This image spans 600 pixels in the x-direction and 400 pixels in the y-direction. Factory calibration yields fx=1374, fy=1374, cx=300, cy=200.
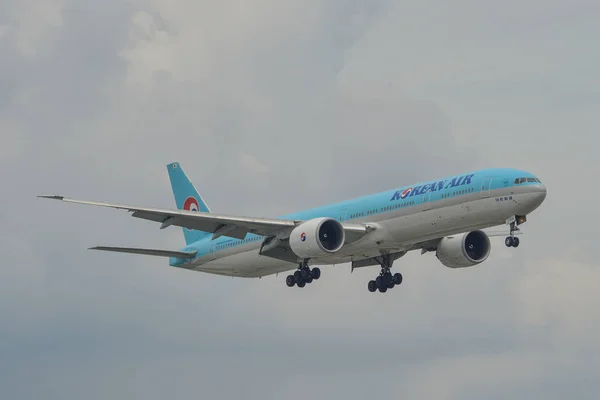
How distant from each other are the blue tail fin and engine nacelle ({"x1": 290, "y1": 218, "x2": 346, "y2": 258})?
1540cm

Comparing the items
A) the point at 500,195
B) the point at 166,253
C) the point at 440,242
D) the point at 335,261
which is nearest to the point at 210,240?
the point at 166,253

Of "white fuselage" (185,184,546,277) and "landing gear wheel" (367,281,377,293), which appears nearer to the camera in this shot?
"white fuselage" (185,184,546,277)

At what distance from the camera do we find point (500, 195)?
6969 cm

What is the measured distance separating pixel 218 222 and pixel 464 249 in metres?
14.7

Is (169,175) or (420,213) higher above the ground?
(169,175)

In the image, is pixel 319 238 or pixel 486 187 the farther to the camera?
pixel 319 238

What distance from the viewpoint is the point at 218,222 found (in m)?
75.9

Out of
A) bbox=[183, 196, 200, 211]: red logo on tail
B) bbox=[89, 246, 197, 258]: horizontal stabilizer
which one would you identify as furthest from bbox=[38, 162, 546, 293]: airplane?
bbox=[183, 196, 200, 211]: red logo on tail

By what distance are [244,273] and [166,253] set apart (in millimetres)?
4903

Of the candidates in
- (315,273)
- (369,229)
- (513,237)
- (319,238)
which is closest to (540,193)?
(513,237)

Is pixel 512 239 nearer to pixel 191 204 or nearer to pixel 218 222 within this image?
pixel 218 222

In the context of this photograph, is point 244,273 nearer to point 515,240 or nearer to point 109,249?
point 109,249

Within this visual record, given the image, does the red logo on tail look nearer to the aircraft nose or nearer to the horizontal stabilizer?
the horizontal stabilizer

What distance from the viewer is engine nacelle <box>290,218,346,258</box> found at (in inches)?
2906
